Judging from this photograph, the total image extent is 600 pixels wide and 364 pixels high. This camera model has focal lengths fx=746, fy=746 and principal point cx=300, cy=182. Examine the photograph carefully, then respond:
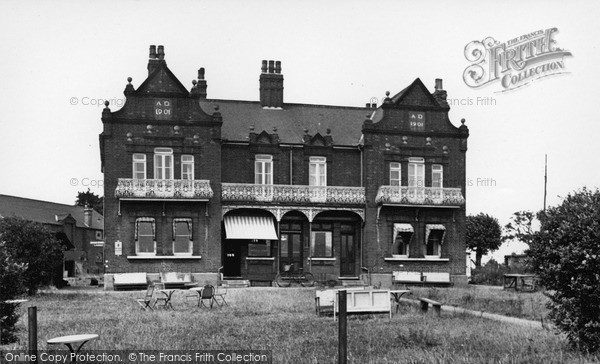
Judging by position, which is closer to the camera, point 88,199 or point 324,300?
point 324,300

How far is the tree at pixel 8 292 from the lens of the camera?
44.4 ft

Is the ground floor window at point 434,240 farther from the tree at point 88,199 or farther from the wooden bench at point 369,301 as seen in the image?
the tree at point 88,199

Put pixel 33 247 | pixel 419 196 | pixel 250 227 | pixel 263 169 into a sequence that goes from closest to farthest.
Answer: pixel 33 247, pixel 250 227, pixel 419 196, pixel 263 169

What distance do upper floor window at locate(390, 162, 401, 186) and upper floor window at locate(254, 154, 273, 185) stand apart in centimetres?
653

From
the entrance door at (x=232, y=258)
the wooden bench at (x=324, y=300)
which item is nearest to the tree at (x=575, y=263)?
the wooden bench at (x=324, y=300)

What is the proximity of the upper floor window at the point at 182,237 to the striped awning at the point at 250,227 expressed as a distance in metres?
1.93

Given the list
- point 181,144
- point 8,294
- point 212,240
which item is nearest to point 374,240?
point 212,240

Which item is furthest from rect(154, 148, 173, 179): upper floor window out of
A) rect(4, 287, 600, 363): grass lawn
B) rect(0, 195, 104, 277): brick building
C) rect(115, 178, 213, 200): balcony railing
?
rect(0, 195, 104, 277): brick building

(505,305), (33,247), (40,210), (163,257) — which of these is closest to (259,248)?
(163,257)

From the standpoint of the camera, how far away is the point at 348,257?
40.9 metres

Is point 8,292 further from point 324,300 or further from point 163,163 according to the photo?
point 163,163

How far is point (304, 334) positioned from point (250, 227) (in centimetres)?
2252

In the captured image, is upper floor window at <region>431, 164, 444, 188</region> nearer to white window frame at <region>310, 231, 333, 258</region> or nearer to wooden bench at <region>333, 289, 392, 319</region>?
white window frame at <region>310, 231, 333, 258</region>

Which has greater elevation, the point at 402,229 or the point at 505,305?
the point at 402,229
